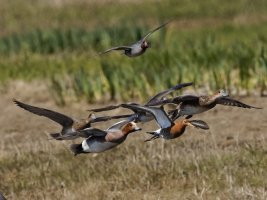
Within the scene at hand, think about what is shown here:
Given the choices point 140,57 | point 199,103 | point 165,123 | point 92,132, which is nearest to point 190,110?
point 199,103

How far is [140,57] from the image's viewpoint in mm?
17281

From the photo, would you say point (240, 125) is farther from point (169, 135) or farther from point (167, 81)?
point (169, 135)

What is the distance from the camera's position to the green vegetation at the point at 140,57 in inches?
601

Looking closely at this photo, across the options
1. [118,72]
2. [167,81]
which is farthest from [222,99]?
[118,72]

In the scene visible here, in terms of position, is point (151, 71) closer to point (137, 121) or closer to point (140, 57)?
point (140, 57)

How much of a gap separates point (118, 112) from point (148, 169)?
552cm

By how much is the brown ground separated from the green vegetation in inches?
124

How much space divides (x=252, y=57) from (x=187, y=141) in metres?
4.68

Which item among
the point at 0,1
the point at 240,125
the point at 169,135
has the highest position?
the point at 169,135

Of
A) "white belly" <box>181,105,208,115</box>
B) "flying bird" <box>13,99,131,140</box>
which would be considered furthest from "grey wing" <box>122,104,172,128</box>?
"flying bird" <box>13,99,131,140</box>

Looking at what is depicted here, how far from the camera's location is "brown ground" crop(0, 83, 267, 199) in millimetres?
8453

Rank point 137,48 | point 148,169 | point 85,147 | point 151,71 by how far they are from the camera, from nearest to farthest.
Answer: point 85,147, point 137,48, point 148,169, point 151,71

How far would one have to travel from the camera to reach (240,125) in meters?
12.5

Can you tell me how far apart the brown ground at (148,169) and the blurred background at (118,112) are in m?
0.01
